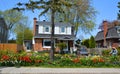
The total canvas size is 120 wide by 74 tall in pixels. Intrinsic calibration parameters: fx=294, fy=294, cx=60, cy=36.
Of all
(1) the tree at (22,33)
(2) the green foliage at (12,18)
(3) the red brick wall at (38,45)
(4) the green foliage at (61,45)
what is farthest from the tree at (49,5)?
(2) the green foliage at (12,18)

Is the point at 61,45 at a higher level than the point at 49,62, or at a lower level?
higher

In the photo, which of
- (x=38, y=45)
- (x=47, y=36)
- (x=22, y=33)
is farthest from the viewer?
(x=22, y=33)

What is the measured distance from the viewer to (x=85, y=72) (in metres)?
19.0

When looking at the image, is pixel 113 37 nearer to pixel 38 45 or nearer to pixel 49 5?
pixel 38 45

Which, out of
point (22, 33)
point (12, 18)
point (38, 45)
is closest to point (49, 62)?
point (38, 45)

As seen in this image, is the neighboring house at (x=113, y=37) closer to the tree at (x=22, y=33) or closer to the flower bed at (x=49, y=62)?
the tree at (x=22, y=33)

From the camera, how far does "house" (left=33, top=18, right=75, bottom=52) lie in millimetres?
57400

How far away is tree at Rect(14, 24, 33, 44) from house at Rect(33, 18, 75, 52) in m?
21.0

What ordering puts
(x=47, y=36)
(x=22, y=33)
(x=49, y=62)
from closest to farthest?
1. (x=49, y=62)
2. (x=47, y=36)
3. (x=22, y=33)

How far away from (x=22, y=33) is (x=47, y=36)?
2611 centimetres

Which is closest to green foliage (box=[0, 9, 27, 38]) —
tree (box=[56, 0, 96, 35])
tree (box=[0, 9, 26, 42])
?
tree (box=[0, 9, 26, 42])

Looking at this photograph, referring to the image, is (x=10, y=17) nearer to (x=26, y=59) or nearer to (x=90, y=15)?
(x=90, y=15)

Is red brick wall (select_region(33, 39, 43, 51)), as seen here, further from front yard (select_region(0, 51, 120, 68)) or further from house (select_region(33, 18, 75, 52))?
front yard (select_region(0, 51, 120, 68))

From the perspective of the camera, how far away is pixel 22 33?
8250 cm
